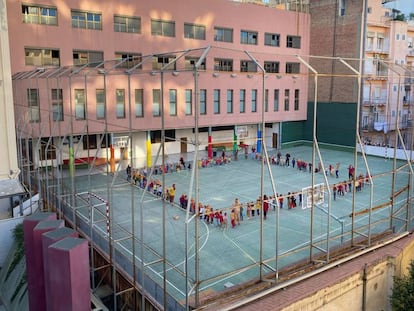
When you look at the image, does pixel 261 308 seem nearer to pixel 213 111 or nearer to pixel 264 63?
pixel 213 111

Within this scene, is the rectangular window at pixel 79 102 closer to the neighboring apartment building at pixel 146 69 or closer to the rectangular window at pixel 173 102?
the neighboring apartment building at pixel 146 69

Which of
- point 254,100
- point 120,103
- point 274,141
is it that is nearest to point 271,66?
Result: point 254,100

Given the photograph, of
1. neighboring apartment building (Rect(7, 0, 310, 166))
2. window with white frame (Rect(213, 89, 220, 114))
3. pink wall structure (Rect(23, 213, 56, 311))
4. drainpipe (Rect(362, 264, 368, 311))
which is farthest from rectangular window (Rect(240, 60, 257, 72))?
pink wall structure (Rect(23, 213, 56, 311))

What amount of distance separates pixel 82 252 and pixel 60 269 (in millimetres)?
652

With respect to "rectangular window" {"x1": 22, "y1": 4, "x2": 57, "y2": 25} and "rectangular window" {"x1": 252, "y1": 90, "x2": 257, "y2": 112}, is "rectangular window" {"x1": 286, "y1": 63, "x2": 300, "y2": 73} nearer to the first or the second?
"rectangular window" {"x1": 252, "y1": 90, "x2": 257, "y2": 112}

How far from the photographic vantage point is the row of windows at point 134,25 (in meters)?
26.2

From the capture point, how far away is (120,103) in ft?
96.9

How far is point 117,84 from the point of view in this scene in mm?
29125

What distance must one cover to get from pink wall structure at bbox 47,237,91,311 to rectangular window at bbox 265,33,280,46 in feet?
105

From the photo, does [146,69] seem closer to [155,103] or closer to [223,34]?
[155,103]

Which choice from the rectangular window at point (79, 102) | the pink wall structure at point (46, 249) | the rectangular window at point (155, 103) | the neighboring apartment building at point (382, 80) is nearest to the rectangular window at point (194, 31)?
the rectangular window at point (155, 103)

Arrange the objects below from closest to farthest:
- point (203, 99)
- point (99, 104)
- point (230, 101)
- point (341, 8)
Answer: point (99, 104)
point (203, 99)
point (230, 101)
point (341, 8)

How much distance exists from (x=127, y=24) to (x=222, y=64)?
31.0 feet

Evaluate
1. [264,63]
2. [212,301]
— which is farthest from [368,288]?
[264,63]
